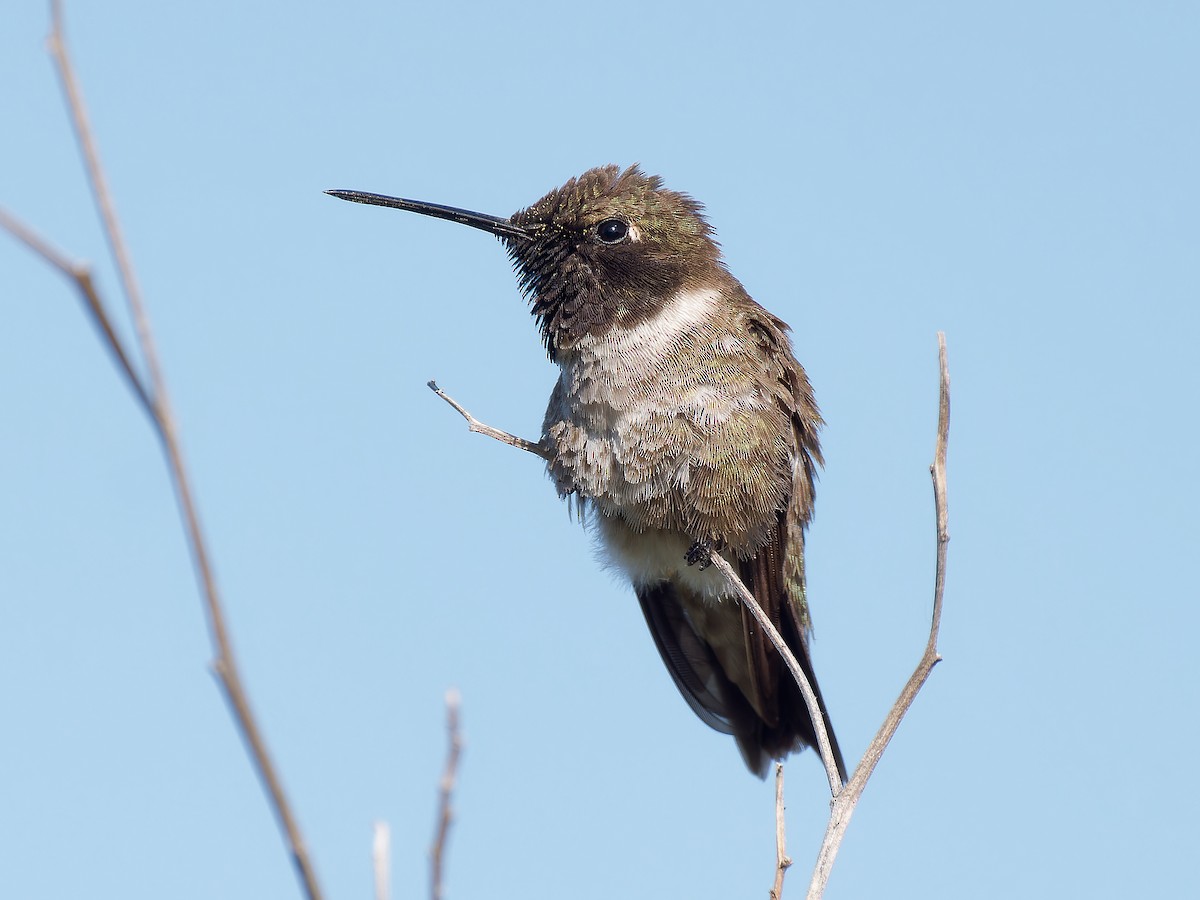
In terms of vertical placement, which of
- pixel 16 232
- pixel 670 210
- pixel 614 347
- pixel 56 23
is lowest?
pixel 16 232

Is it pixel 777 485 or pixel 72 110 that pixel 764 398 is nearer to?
pixel 777 485

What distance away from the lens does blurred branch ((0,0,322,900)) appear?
3.43 ft

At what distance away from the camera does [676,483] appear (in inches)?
218

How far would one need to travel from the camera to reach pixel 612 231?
237 inches

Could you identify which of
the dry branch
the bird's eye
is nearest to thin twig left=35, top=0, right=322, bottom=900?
the dry branch

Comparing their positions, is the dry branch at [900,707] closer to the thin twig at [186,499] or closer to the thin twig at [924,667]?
the thin twig at [924,667]

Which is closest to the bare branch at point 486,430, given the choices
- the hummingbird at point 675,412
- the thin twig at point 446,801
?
the hummingbird at point 675,412

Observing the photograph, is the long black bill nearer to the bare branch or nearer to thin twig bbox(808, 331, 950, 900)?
the bare branch

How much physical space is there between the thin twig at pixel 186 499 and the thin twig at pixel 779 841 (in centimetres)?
213

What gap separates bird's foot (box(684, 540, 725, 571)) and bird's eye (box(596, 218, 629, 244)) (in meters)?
1.48

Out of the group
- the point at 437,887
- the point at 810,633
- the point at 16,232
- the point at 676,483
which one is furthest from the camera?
the point at 810,633

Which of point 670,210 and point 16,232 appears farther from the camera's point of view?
point 670,210

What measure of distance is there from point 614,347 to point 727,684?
216cm

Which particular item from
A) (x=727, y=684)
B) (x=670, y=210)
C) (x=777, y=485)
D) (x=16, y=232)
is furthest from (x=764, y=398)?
(x=16, y=232)
